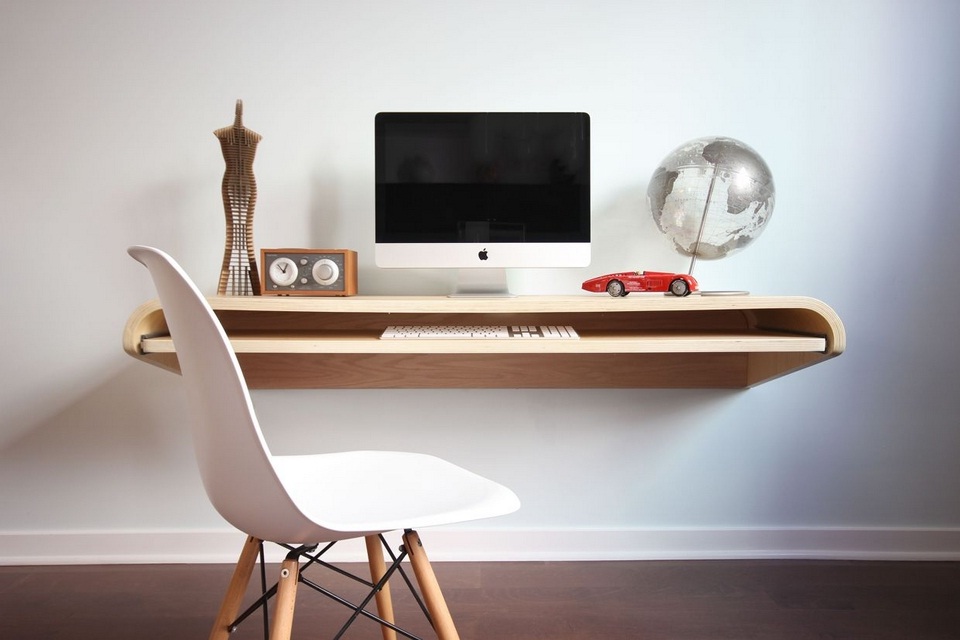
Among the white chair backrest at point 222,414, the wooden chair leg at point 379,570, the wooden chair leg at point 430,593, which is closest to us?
the white chair backrest at point 222,414

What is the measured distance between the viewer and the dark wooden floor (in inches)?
59.1

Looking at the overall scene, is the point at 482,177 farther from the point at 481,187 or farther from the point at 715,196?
the point at 715,196

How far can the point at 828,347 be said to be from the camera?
4.69 feet

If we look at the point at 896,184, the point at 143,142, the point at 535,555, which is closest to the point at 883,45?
the point at 896,184

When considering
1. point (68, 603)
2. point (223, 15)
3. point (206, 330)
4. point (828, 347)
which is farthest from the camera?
point (223, 15)

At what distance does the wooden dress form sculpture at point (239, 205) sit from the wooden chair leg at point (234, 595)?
31.2 inches

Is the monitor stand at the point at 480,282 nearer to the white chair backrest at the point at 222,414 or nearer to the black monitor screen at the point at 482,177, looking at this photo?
the black monitor screen at the point at 482,177

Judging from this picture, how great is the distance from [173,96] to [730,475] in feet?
6.27

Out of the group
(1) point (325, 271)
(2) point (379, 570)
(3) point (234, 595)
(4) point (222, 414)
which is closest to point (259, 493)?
(4) point (222, 414)

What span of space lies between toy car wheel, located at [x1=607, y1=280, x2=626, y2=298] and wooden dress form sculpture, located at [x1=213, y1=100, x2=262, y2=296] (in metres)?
0.87

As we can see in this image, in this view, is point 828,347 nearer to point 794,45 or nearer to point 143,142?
point 794,45

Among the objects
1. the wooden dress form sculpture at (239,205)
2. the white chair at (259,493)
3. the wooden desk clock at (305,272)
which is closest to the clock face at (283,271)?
the wooden desk clock at (305,272)

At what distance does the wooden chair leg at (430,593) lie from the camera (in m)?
0.93

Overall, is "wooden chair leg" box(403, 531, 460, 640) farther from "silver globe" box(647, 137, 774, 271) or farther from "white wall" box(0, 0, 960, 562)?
"silver globe" box(647, 137, 774, 271)
